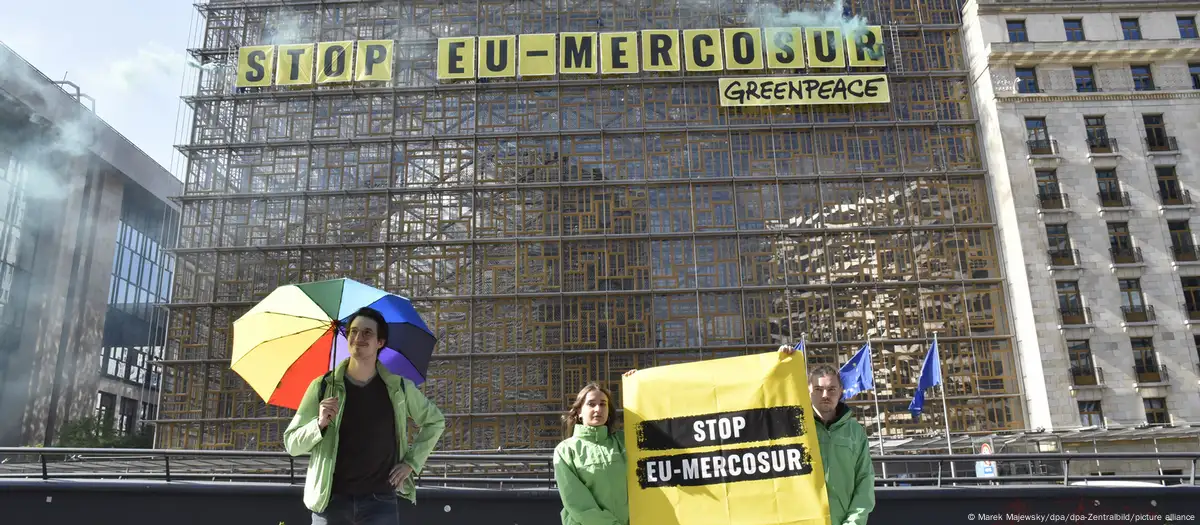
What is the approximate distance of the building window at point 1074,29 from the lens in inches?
1226

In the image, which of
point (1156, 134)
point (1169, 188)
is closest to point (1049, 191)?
point (1169, 188)

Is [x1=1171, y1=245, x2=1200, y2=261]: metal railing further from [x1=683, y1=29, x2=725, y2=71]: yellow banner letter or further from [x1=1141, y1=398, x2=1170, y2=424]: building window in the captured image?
[x1=683, y1=29, x2=725, y2=71]: yellow banner letter

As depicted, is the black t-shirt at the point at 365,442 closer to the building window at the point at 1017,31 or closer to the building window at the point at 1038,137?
the building window at the point at 1038,137

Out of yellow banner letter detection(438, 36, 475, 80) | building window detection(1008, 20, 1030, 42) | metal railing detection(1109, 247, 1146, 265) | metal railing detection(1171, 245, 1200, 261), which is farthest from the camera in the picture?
building window detection(1008, 20, 1030, 42)

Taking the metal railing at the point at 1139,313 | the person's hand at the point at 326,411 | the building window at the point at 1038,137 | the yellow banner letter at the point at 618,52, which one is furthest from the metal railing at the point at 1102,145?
the person's hand at the point at 326,411

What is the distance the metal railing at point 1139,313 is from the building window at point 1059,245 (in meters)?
2.32

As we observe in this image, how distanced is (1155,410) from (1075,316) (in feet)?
12.6

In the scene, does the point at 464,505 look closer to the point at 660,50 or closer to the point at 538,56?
the point at 538,56

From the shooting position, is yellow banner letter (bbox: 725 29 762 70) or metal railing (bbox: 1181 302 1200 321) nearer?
metal railing (bbox: 1181 302 1200 321)

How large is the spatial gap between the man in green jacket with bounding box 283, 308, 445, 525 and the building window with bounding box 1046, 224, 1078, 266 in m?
28.3

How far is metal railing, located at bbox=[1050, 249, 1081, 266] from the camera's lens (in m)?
28.3

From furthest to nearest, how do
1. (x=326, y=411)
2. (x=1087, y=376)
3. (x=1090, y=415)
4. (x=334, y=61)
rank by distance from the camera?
(x=334, y=61), (x=1087, y=376), (x=1090, y=415), (x=326, y=411)

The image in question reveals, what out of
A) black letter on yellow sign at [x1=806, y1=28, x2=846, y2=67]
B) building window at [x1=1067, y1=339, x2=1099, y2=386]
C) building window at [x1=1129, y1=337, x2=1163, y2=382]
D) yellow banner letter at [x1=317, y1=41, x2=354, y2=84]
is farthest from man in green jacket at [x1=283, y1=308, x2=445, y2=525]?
building window at [x1=1129, y1=337, x2=1163, y2=382]

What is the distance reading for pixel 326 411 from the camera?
16.4 feet
